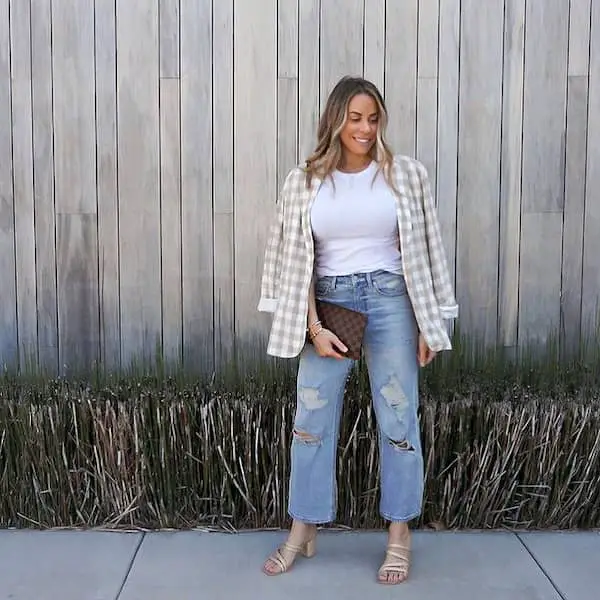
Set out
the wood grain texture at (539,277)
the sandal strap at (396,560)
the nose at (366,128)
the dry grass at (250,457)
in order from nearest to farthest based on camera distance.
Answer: the nose at (366,128) → the sandal strap at (396,560) → the dry grass at (250,457) → the wood grain texture at (539,277)

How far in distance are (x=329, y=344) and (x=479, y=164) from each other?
155 cm

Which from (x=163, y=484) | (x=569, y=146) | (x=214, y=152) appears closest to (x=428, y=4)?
(x=569, y=146)

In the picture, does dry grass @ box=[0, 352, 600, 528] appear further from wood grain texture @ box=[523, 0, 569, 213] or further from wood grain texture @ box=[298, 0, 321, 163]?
wood grain texture @ box=[298, 0, 321, 163]

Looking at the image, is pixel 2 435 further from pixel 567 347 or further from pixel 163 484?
pixel 567 347

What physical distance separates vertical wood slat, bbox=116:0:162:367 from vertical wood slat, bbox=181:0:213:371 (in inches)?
5.2

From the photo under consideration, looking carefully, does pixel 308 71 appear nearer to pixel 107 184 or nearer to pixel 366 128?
pixel 107 184

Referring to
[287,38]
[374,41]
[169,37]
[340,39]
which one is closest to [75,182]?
[169,37]

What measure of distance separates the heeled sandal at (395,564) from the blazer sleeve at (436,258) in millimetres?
891

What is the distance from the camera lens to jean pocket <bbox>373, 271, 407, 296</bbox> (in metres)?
3.38

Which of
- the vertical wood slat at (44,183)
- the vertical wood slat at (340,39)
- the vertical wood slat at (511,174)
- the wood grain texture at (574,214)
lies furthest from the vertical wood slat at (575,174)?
the vertical wood slat at (44,183)

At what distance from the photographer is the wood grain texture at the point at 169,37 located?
4402 millimetres

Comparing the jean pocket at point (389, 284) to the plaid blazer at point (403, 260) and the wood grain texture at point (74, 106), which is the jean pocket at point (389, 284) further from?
the wood grain texture at point (74, 106)

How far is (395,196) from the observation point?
3334 mm

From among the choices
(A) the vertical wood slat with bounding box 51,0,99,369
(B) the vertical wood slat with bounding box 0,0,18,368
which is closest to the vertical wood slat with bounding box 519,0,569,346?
(A) the vertical wood slat with bounding box 51,0,99,369
